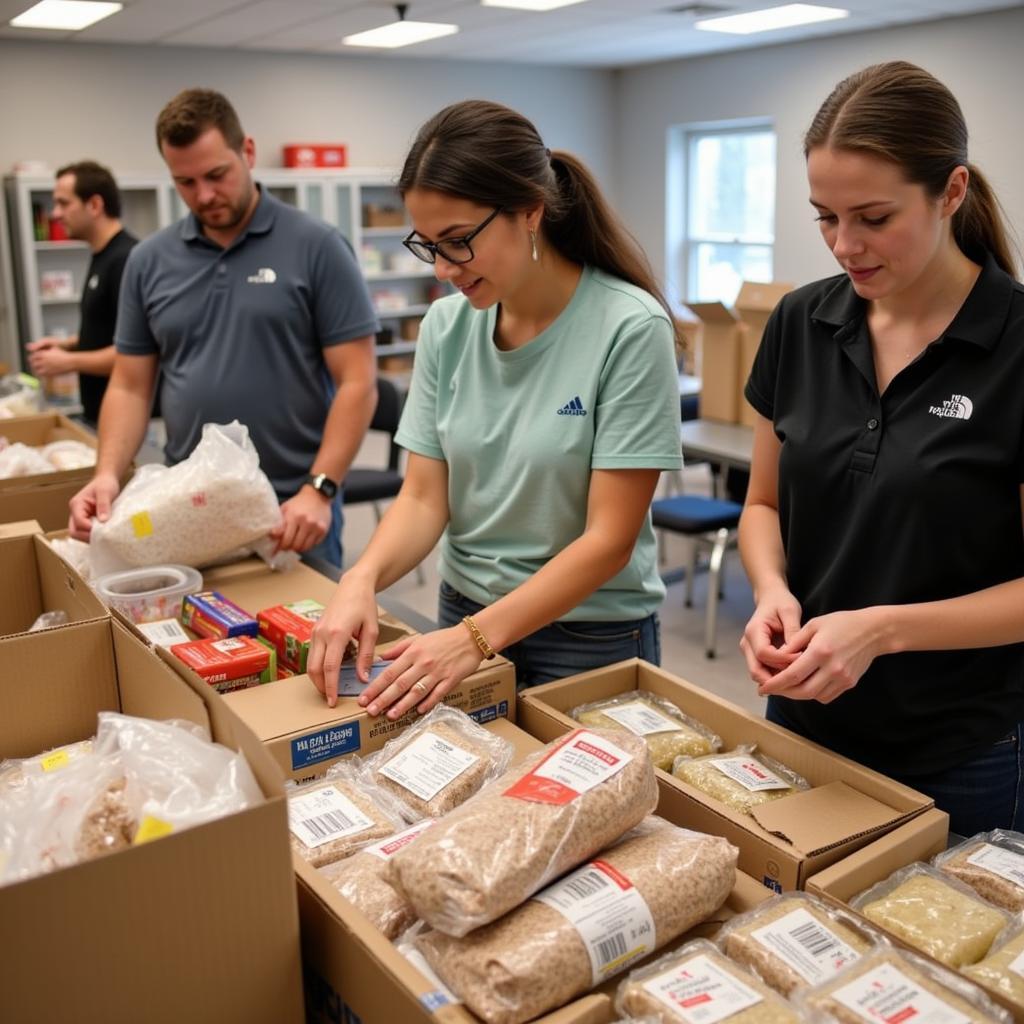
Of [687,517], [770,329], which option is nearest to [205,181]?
[770,329]

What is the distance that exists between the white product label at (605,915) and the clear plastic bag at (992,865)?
0.36 meters

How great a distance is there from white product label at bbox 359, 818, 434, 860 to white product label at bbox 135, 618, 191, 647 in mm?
617

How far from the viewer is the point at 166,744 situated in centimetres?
98

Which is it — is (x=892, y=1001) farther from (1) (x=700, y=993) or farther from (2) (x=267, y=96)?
(2) (x=267, y=96)

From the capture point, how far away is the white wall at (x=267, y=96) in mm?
6586

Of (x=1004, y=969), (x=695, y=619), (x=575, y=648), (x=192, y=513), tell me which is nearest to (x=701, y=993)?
(x=1004, y=969)

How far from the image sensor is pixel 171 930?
0.79 m

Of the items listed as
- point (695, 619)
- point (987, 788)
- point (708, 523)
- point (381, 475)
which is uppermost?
point (987, 788)

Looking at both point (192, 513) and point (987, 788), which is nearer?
point (987, 788)

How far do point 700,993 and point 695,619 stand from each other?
12.0 feet

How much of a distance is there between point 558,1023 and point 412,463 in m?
1.02

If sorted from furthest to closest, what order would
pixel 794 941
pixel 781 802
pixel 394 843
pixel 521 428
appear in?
1. pixel 521 428
2. pixel 781 802
3. pixel 394 843
4. pixel 794 941

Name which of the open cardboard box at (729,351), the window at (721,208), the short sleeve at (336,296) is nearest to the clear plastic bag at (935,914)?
the short sleeve at (336,296)

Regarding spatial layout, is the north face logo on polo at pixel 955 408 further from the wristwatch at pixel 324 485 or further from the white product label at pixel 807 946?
the wristwatch at pixel 324 485
